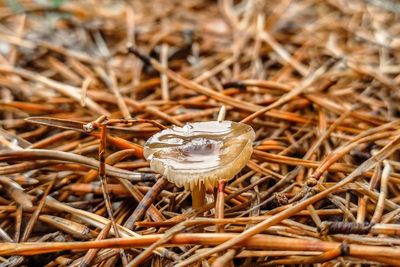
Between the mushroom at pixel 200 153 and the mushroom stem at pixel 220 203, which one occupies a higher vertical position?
the mushroom at pixel 200 153

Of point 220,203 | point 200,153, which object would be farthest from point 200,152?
point 220,203

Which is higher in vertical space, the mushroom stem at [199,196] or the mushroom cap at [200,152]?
the mushroom cap at [200,152]

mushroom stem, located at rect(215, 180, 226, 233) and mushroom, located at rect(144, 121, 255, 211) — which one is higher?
mushroom, located at rect(144, 121, 255, 211)

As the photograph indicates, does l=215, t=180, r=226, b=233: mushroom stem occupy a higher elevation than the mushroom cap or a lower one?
lower

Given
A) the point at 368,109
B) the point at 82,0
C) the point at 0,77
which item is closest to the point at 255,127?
the point at 368,109

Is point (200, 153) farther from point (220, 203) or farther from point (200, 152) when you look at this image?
point (220, 203)
